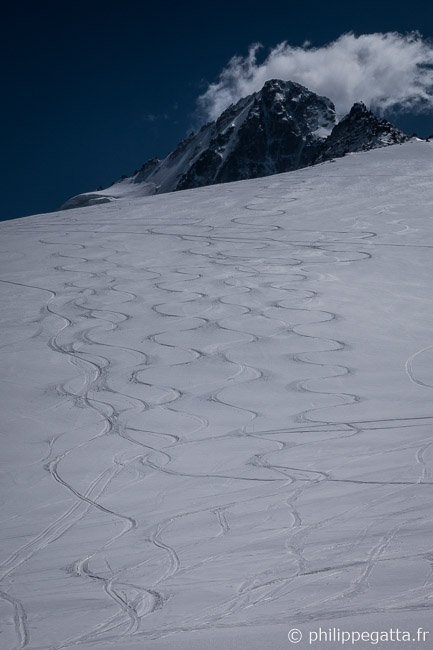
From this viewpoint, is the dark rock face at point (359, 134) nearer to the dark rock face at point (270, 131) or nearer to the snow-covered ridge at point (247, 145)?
the snow-covered ridge at point (247, 145)

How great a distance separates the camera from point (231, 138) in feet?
482

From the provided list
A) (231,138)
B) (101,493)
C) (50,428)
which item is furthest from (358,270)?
(231,138)

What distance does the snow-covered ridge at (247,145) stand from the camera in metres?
136

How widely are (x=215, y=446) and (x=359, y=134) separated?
76.3m

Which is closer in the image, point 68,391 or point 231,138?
point 68,391

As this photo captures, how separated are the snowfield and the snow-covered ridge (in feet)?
409

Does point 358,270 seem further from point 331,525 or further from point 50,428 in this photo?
point 331,525

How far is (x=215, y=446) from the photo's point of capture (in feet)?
12.1

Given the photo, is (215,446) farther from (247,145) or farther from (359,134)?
(247,145)

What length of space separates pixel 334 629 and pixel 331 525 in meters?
0.77

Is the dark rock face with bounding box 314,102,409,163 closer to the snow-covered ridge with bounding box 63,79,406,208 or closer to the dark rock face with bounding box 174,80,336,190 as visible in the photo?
the snow-covered ridge with bounding box 63,79,406,208

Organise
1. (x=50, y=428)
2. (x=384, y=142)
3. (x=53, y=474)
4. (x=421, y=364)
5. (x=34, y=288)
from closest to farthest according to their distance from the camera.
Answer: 1. (x=53, y=474)
2. (x=50, y=428)
3. (x=421, y=364)
4. (x=34, y=288)
5. (x=384, y=142)

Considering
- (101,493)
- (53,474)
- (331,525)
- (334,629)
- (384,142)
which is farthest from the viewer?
(384,142)

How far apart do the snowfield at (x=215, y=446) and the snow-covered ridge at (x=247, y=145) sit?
125 metres
